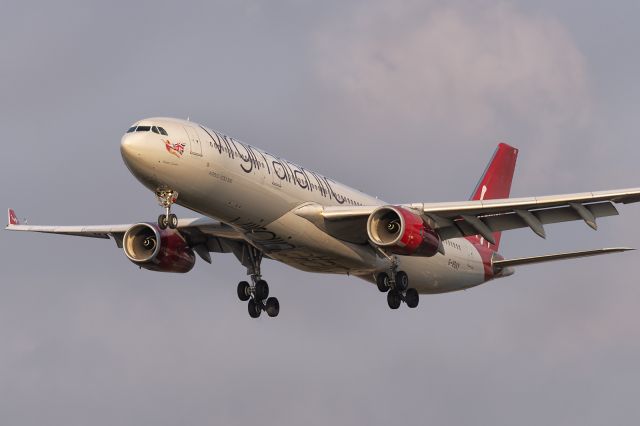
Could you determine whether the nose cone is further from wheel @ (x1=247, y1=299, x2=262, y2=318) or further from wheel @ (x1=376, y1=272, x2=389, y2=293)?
wheel @ (x1=376, y1=272, x2=389, y2=293)

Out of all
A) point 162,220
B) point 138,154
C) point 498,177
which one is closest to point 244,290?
point 162,220

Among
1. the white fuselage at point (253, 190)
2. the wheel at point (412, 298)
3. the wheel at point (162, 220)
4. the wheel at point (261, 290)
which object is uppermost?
the white fuselage at point (253, 190)

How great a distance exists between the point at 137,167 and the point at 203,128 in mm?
3240

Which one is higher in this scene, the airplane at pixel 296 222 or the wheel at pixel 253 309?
the airplane at pixel 296 222

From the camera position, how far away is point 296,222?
165 feet

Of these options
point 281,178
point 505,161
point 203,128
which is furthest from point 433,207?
point 505,161

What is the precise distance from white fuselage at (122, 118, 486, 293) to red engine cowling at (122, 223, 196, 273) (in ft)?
16.3

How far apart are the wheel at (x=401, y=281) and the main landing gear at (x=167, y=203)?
10.9 m

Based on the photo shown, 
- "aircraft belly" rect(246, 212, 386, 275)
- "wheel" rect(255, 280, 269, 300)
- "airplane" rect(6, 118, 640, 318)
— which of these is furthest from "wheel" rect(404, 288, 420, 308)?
"wheel" rect(255, 280, 269, 300)

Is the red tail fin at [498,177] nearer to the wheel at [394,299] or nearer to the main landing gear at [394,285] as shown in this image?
the main landing gear at [394,285]

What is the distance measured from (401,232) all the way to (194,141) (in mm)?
8125

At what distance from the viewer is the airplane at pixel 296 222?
46.9 m

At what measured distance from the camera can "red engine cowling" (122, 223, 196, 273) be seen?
5491 cm

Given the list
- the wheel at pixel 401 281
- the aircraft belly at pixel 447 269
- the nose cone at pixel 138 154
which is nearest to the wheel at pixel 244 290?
the wheel at pixel 401 281
